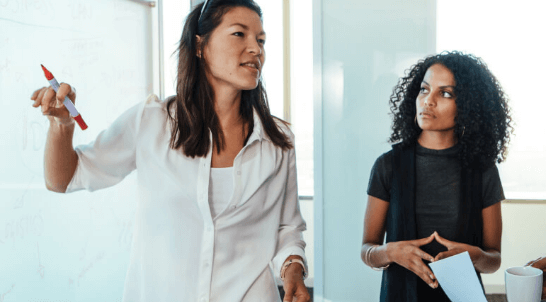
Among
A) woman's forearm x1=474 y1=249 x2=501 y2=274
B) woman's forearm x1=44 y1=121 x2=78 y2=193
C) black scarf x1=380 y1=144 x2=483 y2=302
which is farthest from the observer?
black scarf x1=380 y1=144 x2=483 y2=302

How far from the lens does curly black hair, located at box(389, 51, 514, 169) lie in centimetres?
160

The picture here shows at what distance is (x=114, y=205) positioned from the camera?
238 centimetres

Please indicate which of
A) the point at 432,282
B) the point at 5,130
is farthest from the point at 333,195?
the point at 5,130

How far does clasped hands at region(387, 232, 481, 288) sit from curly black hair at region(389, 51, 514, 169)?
0.36 m

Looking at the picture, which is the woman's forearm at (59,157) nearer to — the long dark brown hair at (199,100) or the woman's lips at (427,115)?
the long dark brown hair at (199,100)

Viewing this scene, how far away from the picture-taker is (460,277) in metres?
1.07

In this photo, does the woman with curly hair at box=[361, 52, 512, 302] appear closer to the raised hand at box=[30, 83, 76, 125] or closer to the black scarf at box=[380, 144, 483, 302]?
the black scarf at box=[380, 144, 483, 302]

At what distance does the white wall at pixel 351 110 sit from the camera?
2.69 metres

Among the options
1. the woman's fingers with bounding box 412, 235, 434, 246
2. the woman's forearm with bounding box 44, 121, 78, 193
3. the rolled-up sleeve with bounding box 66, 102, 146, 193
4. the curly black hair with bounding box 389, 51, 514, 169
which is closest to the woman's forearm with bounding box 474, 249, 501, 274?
the woman's fingers with bounding box 412, 235, 434, 246

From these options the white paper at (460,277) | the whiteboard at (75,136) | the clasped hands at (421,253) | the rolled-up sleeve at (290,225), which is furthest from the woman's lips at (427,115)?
the whiteboard at (75,136)

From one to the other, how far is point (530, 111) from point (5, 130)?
3.36 metres

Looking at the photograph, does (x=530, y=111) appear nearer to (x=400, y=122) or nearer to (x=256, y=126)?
(x=400, y=122)

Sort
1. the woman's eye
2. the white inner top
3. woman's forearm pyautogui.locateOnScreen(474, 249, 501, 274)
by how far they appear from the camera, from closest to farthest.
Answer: the white inner top, woman's forearm pyautogui.locateOnScreen(474, 249, 501, 274), the woman's eye

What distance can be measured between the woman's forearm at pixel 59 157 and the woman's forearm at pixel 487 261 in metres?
1.17
